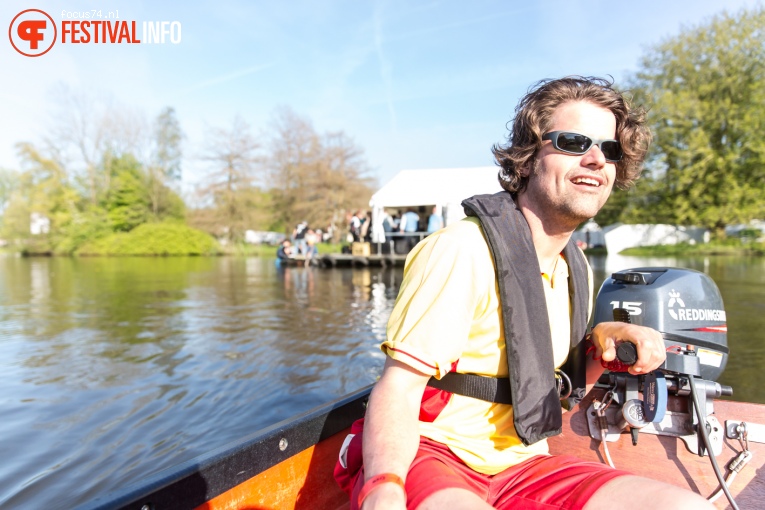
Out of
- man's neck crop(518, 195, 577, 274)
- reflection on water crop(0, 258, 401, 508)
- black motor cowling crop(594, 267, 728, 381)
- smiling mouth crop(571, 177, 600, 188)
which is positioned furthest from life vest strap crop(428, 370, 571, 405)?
reflection on water crop(0, 258, 401, 508)

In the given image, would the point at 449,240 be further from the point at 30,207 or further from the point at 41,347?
the point at 30,207

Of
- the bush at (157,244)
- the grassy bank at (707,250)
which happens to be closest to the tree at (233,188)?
the bush at (157,244)

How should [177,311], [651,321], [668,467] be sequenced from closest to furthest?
[668,467] < [651,321] < [177,311]

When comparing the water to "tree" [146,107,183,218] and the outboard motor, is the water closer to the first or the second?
the outboard motor

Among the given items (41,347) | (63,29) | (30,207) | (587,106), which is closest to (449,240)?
(587,106)

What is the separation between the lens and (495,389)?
1647 mm

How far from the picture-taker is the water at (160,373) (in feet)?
12.1

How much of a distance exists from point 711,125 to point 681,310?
37.2 meters

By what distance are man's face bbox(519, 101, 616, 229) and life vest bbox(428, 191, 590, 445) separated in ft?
0.34

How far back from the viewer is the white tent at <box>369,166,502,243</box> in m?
21.2

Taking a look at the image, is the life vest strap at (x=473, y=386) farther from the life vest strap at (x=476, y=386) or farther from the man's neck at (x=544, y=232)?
the man's neck at (x=544, y=232)

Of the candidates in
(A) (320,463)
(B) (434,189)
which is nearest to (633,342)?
(A) (320,463)

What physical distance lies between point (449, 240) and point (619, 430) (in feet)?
4.21

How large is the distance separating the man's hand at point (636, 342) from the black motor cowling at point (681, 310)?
0.68 meters
